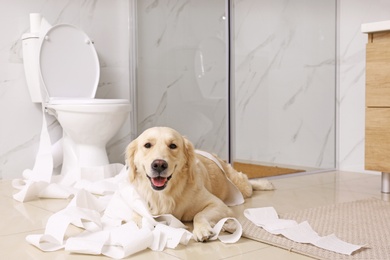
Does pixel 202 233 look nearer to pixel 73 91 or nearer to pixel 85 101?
pixel 85 101

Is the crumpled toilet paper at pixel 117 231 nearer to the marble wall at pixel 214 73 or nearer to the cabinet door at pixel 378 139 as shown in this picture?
the cabinet door at pixel 378 139

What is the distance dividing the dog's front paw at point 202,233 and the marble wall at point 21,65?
6.10ft

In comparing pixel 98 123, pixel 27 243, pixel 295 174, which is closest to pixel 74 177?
pixel 98 123

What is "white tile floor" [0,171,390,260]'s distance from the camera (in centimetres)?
165

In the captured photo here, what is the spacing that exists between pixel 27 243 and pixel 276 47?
96.3 inches

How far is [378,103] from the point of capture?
2773mm

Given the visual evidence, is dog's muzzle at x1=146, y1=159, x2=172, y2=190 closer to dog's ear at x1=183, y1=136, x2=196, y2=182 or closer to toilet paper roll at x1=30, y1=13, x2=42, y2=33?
dog's ear at x1=183, y1=136, x2=196, y2=182

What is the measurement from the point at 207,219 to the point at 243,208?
20.7 inches

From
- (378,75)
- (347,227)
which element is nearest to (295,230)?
(347,227)

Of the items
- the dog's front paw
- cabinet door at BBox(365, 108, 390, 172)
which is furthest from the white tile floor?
cabinet door at BBox(365, 108, 390, 172)

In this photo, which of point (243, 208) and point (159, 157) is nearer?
point (159, 157)

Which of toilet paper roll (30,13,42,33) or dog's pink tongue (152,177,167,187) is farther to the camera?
toilet paper roll (30,13,42,33)

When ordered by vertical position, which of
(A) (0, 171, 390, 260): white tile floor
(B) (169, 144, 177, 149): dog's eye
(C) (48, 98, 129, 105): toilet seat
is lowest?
(A) (0, 171, 390, 260): white tile floor

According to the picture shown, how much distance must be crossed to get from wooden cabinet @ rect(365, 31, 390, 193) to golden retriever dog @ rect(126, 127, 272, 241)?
117 centimetres
